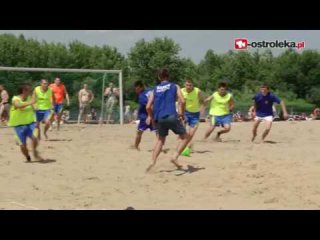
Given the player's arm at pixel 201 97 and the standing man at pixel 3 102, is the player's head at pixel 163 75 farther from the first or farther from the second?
the standing man at pixel 3 102

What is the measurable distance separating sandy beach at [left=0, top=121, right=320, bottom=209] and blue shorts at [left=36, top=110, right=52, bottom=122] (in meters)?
1.02

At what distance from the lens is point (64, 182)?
8188 millimetres

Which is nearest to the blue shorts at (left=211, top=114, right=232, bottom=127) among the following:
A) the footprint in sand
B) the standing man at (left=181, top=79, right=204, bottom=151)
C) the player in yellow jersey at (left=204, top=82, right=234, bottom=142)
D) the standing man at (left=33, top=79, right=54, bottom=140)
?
the player in yellow jersey at (left=204, top=82, right=234, bottom=142)

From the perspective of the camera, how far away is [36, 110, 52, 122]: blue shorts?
516 inches

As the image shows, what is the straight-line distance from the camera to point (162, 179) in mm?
8312

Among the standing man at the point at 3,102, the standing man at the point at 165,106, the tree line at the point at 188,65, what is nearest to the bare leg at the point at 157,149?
the standing man at the point at 165,106

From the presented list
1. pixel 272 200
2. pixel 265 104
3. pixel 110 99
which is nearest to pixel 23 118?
pixel 272 200

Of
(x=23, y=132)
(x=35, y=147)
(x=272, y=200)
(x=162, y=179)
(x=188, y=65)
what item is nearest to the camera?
(x=272, y=200)

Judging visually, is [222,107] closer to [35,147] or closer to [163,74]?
[163,74]

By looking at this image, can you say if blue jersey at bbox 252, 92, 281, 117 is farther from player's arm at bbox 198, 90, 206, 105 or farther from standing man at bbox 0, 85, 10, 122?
standing man at bbox 0, 85, 10, 122

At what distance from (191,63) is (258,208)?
2507 inches

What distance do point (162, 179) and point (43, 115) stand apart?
228 inches

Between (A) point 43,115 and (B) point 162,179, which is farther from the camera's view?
(A) point 43,115

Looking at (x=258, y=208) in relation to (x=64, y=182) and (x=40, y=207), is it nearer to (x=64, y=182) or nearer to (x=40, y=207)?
(x=40, y=207)
